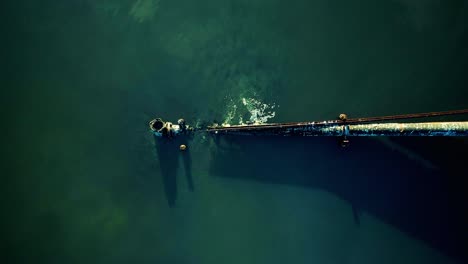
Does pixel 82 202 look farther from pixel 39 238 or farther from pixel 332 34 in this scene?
pixel 332 34

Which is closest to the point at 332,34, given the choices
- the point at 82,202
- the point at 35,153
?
the point at 82,202

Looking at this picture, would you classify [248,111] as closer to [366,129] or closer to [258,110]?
[258,110]

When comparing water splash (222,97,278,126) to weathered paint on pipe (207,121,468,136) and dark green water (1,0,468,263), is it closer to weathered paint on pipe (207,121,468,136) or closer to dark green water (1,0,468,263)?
dark green water (1,0,468,263)

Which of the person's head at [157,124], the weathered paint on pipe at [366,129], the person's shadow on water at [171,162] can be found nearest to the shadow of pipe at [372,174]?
the weathered paint on pipe at [366,129]

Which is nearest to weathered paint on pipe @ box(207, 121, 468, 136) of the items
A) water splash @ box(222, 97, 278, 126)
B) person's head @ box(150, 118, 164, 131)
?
water splash @ box(222, 97, 278, 126)

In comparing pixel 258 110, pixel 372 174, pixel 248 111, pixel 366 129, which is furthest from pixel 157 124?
pixel 372 174
